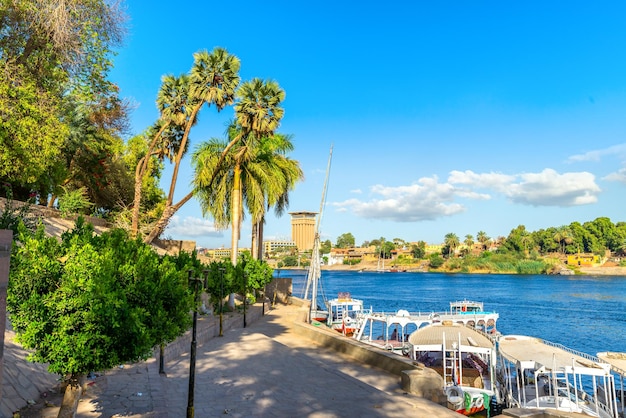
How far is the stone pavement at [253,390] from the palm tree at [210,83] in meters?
15.4

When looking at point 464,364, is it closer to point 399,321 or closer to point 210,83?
point 399,321

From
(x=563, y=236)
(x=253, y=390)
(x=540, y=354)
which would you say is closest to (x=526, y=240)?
(x=563, y=236)

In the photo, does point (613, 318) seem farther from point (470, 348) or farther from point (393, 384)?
point (393, 384)

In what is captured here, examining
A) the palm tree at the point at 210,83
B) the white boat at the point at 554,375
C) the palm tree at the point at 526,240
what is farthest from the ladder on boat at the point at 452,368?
the palm tree at the point at 526,240

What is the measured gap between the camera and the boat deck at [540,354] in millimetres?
18078

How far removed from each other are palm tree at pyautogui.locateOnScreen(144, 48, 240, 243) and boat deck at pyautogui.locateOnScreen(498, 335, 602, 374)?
60.7 feet

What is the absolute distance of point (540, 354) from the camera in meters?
19.6

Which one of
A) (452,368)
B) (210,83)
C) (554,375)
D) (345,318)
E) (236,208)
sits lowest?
(452,368)

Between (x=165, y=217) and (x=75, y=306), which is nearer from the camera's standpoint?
(x=75, y=306)

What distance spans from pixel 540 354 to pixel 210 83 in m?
22.5

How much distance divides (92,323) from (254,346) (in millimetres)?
10665

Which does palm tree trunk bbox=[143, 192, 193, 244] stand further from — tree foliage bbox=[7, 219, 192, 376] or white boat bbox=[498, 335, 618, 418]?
tree foliage bbox=[7, 219, 192, 376]

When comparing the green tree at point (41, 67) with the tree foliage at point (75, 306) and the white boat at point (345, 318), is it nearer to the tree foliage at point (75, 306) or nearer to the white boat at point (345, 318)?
the tree foliage at point (75, 306)

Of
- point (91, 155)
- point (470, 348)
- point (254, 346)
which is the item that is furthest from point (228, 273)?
point (91, 155)
